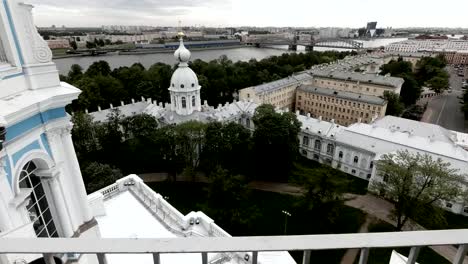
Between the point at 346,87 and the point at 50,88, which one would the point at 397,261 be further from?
the point at 346,87

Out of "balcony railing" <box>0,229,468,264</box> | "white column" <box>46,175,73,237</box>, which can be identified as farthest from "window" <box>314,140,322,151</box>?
"balcony railing" <box>0,229,468,264</box>

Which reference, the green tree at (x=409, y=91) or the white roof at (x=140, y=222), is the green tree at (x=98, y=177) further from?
the green tree at (x=409, y=91)

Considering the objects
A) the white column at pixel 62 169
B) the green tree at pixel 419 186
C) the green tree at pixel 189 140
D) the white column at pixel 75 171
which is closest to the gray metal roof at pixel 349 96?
the green tree at pixel 419 186

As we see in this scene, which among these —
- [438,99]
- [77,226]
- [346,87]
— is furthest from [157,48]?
[77,226]

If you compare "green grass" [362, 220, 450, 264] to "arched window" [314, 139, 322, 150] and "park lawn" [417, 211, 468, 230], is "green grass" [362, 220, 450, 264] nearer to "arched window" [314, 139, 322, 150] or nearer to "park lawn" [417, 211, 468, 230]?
"park lawn" [417, 211, 468, 230]

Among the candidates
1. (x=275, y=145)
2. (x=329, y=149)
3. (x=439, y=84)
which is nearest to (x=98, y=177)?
(x=275, y=145)
